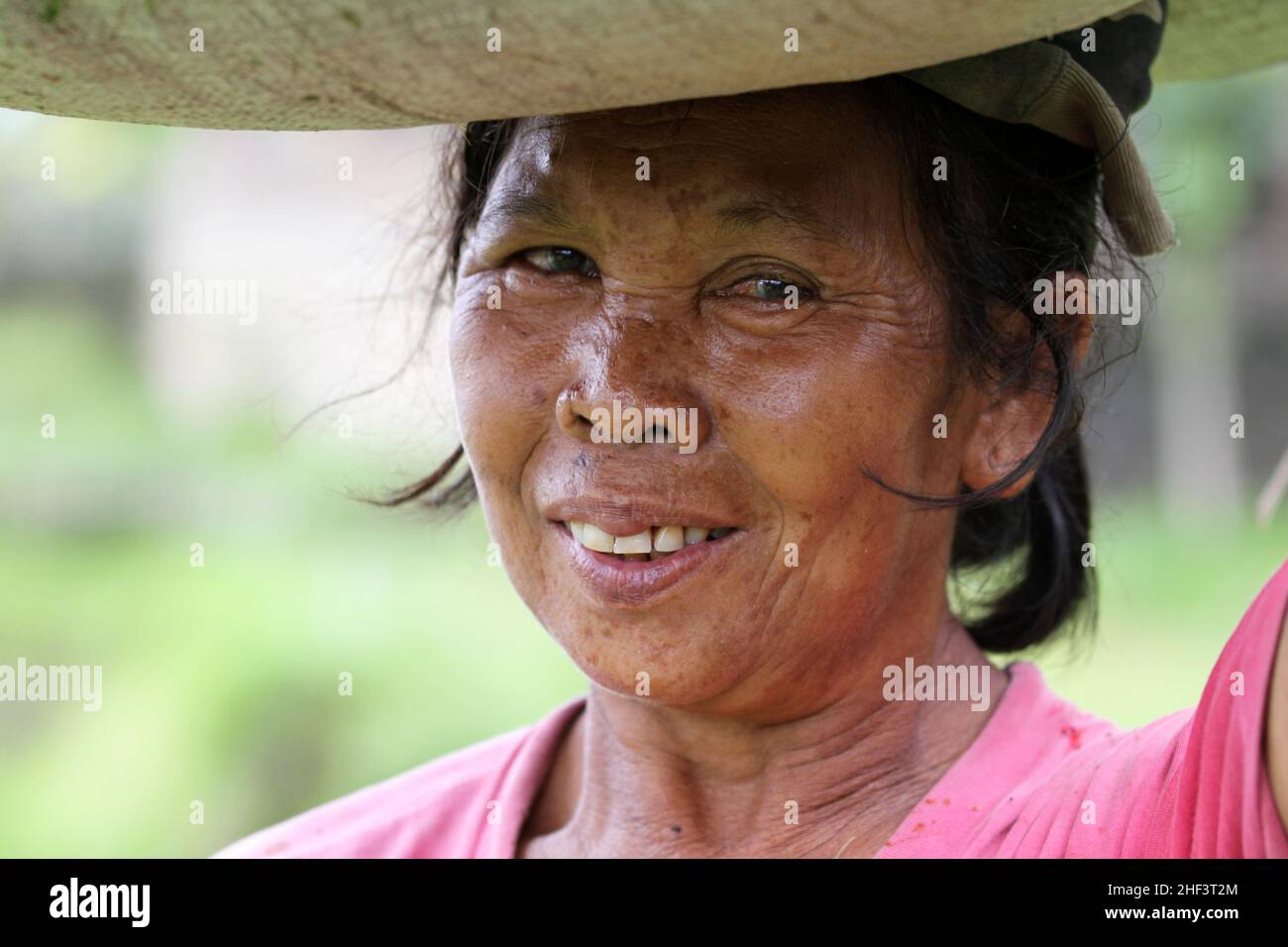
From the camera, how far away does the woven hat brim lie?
3.49 ft

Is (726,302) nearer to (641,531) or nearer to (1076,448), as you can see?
(641,531)

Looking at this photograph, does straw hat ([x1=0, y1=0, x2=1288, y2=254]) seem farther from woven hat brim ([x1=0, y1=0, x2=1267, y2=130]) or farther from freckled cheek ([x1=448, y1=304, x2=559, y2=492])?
freckled cheek ([x1=448, y1=304, x2=559, y2=492])

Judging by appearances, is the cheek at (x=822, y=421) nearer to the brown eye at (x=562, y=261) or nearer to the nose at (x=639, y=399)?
the nose at (x=639, y=399)

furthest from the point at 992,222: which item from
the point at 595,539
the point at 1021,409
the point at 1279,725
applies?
the point at 1279,725

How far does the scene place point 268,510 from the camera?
300 inches

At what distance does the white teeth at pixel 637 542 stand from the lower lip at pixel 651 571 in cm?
1

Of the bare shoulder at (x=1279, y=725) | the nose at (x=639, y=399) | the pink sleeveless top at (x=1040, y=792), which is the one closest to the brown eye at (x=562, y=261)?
the nose at (x=639, y=399)

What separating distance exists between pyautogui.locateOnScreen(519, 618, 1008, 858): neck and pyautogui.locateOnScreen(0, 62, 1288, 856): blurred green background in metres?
1.07

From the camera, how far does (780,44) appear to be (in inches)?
43.1

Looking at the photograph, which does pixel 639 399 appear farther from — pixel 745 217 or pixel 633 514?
pixel 745 217

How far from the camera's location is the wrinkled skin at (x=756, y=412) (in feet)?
5.02

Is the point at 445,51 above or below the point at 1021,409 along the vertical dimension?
above

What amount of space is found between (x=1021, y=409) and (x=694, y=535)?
0.48m
